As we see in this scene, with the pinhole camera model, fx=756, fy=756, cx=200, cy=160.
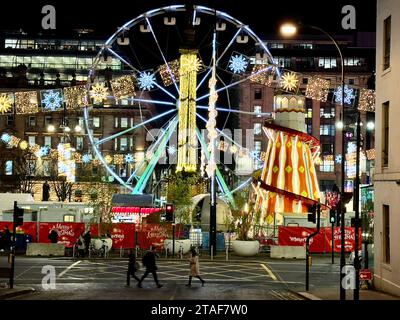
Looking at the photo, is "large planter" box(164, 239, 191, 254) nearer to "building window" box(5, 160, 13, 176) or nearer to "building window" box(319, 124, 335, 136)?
"building window" box(5, 160, 13, 176)

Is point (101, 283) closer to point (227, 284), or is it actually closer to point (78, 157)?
point (227, 284)

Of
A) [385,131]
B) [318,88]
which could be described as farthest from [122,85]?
[385,131]

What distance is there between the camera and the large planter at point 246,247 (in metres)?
48.0

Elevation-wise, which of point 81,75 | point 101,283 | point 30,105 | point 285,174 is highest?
point 81,75

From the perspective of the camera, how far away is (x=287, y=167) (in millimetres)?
60125

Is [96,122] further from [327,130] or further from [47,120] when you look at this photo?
[327,130]

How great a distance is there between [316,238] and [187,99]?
1501 centimetres

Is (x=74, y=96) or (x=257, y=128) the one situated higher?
(x=257, y=128)

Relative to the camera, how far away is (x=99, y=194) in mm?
74000

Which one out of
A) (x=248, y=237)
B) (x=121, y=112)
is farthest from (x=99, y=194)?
(x=121, y=112)

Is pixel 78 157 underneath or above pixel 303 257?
above

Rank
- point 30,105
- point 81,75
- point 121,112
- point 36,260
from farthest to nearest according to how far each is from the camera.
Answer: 1. point 81,75
2. point 121,112
3. point 30,105
4. point 36,260

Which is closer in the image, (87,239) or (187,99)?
(87,239)
